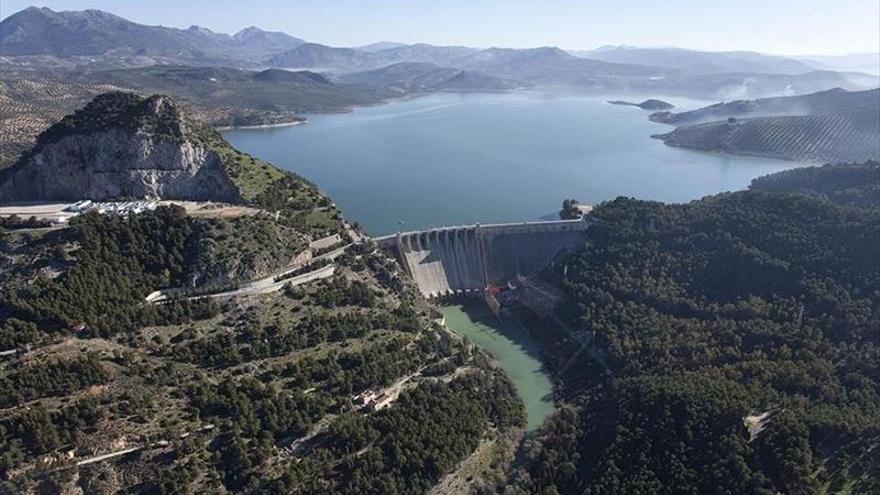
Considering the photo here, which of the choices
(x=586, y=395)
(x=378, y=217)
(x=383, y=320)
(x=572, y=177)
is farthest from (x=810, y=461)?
(x=572, y=177)

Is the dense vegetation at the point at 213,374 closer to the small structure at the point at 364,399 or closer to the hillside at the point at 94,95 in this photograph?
the small structure at the point at 364,399

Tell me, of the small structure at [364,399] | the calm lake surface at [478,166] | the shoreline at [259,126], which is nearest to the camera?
the small structure at [364,399]

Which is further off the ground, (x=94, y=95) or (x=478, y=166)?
(x=94, y=95)

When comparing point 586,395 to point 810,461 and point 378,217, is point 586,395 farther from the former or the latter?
point 378,217

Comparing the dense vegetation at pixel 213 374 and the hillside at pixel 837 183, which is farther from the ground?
the hillside at pixel 837 183

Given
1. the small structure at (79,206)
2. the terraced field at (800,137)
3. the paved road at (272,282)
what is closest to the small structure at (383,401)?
the paved road at (272,282)

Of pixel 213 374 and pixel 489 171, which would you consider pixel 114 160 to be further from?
pixel 489 171

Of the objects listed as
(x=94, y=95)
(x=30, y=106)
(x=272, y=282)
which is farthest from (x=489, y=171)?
(x=94, y=95)
